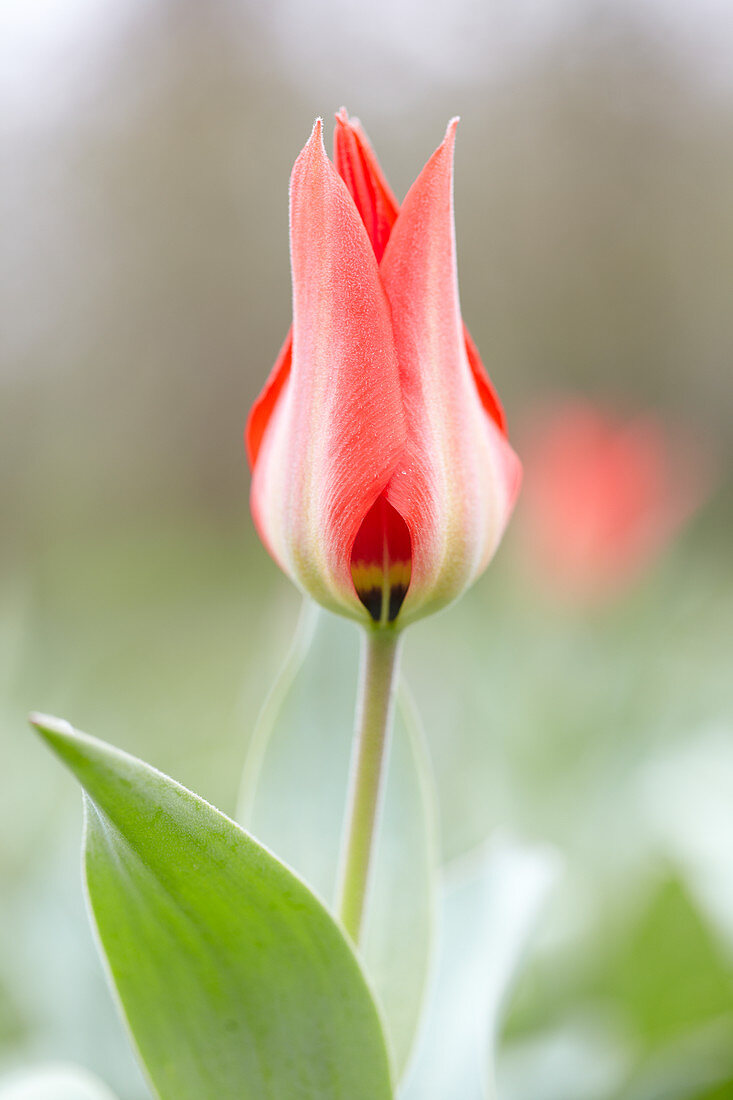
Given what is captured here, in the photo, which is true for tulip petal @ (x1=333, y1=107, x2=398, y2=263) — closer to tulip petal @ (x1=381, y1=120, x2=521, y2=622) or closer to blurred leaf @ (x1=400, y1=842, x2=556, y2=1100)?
tulip petal @ (x1=381, y1=120, x2=521, y2=622)

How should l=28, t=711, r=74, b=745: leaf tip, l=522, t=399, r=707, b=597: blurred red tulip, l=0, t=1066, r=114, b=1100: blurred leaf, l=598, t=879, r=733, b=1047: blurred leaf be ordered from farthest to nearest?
1. l=522, t=399, r=707, b=597: blurred red tulip
2. l=598, t=879, r=733, b=1047: blurred leaf
3. l=0, t=1066, r=114, b=1100: blurred leaf
4. l=28, t=711, r=74, b=745: leaf tip

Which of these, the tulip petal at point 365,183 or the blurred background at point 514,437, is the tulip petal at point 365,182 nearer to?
the tulip petal at point 365,183

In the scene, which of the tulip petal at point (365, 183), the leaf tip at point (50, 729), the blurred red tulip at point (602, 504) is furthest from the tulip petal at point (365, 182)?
the blurred red tulip at point (602, 504)

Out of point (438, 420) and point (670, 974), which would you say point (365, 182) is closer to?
point (438, 420)

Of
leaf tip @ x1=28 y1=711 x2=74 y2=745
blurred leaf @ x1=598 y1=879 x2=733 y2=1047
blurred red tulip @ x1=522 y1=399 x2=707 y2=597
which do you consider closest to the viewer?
leaf tip @ x1=28 y1=711 x2=74 y2=745

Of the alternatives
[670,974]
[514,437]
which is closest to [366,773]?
[670,974]

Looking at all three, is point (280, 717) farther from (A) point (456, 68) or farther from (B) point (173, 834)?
(A) point (456, 68)

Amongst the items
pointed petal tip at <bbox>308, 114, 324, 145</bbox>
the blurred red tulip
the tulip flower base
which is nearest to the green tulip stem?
the tulip flower base
